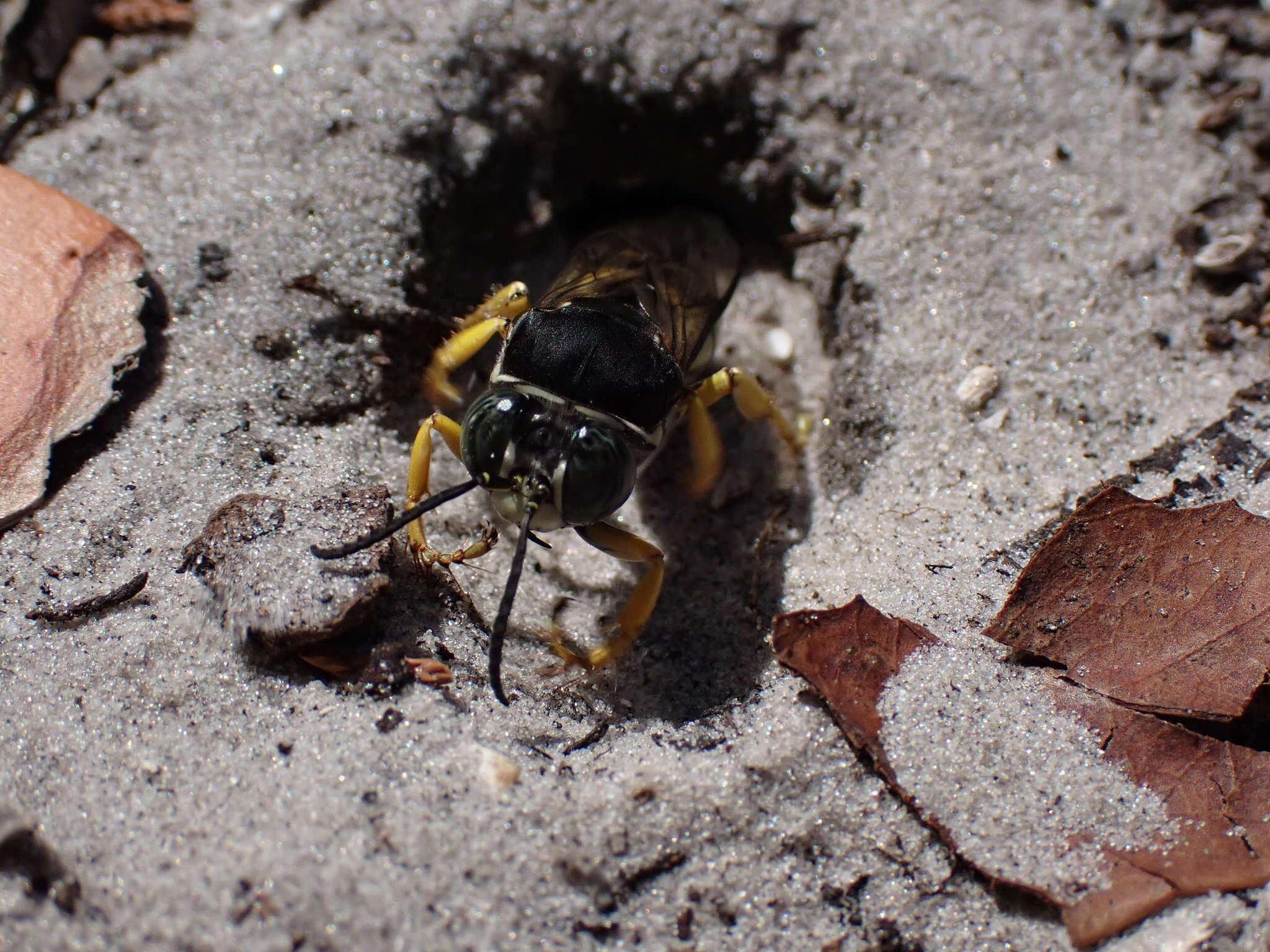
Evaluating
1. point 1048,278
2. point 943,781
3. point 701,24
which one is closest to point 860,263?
point 1048,278

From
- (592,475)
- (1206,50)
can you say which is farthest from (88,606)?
(1206,50)

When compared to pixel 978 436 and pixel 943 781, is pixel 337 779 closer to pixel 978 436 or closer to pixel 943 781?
pixel 943 781

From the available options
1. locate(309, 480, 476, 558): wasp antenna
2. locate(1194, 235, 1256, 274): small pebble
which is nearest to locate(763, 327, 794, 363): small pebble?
locate(1194, 235, 1256, 274): small pebble

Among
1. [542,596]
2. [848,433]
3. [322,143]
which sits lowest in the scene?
[542,596]

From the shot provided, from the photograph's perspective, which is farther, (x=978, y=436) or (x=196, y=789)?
(x=978, y=436)

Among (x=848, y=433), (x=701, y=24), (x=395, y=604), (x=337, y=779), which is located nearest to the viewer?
(x=337, y=779)

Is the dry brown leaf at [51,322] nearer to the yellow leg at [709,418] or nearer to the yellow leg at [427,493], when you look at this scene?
the yellow leg at [427,493]
